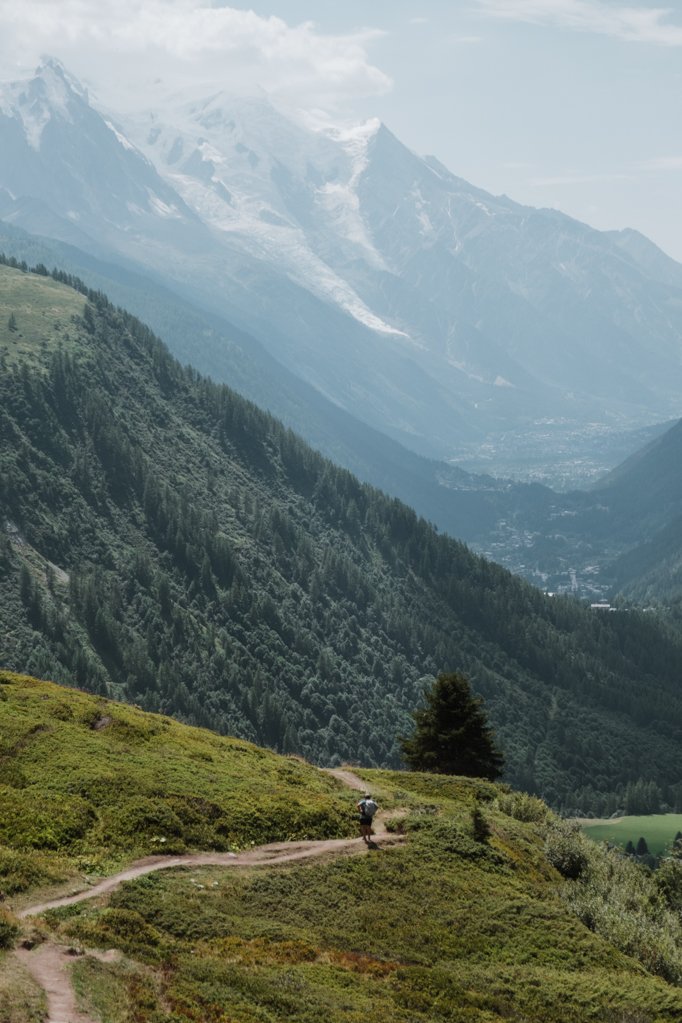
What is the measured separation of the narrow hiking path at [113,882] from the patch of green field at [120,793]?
1.34 m

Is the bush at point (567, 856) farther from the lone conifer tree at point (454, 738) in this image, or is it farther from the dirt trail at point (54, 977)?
the dirt trail at point (54, 977)

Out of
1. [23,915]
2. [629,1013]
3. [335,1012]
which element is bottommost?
[23,915]

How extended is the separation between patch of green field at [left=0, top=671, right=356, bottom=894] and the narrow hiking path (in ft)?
4.41

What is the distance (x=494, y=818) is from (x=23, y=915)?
42.5 m

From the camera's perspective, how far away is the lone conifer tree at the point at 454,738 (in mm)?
114125

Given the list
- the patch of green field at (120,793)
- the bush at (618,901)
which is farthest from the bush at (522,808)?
the patch of green field at (120,793)

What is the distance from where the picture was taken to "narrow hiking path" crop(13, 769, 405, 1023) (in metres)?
38.5

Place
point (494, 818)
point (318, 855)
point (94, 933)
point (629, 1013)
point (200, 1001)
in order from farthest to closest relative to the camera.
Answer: point (494, 818) < point (318, 855) < point (629, 1013) < point (94, 933) < point (200, 1001)

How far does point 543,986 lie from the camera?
51.3m

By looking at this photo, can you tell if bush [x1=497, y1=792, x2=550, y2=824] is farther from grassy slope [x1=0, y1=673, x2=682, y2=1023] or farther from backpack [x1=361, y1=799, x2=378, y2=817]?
backpack [x1=361, y1=799, x2=378, y2=817]

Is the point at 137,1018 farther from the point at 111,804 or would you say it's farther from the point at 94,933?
the point at 111,804

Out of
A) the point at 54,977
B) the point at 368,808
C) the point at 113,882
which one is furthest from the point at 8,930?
the point at 368,808

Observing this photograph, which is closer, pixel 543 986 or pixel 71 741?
pixel 543 986

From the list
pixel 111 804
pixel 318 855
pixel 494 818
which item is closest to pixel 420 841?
pixel 318 855
